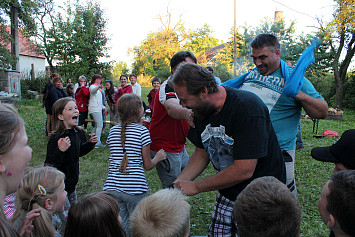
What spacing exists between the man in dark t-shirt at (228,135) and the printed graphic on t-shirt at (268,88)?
26.4 inches

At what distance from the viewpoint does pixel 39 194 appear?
204cm

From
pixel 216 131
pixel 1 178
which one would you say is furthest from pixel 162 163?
pixel 1 178

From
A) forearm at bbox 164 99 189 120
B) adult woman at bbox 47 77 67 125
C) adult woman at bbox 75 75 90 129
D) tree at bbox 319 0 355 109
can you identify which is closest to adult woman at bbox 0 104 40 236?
forearm at bbox 164 99 189 120

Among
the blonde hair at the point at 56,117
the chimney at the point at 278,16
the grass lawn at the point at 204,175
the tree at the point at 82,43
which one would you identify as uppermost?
the chimney at the point at 278,16

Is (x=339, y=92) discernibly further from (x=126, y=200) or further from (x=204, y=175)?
(x=126, y=200)

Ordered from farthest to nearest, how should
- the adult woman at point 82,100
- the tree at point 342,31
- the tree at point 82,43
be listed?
the tree at point 82,43, the tree at point 342,31, the adult woman at point 82,100

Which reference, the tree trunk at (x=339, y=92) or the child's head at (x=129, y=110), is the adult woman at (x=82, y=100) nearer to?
the child's head at (x=129, y=110)

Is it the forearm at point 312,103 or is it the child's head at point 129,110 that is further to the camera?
the child's head at point 129,110

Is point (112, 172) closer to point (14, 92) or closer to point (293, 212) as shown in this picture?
point (293, 212)

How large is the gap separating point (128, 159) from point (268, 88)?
1499 millimetres

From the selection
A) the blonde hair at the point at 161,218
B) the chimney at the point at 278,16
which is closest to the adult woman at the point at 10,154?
the blonde hair at the point at 161,218

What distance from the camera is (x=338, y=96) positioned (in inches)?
741

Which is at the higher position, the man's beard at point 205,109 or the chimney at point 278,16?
the chimney at point 278,16

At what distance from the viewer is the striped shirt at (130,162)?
8.54 ft
